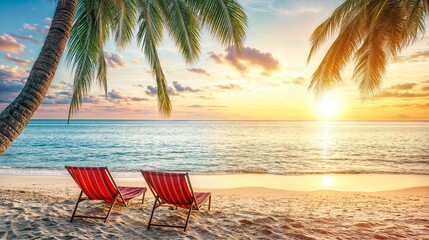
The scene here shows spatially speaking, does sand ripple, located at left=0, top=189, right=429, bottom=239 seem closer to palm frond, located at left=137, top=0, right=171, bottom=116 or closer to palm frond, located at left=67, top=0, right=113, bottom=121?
palm frond, located at left=67, top=0, right=113, bottom=121

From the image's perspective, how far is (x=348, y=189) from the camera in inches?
363

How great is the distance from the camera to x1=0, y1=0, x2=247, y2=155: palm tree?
10.7 feet

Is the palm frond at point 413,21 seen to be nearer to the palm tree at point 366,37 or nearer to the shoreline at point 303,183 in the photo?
the palm tree at point 366,37

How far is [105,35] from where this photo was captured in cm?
674

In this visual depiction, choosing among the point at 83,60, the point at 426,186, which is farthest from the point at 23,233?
the point at 426,186

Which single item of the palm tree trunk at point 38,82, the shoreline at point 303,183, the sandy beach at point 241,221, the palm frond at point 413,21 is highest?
the palm frond at point 413,21

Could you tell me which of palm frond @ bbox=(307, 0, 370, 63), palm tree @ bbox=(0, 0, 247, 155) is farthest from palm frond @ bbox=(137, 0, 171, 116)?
palm frond @ bbox=(307, 0, 370, 63)

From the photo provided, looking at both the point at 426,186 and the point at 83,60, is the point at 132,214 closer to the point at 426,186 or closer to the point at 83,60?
the point at 83,60

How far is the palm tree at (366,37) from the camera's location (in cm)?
591

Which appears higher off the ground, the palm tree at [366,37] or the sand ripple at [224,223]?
the palm tree at [366,37]

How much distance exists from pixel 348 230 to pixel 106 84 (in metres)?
5.57

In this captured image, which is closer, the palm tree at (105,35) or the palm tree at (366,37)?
the palm tree at (105,35)

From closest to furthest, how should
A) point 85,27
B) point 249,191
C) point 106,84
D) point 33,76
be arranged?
point 33,76
point 85,27
point 106,84
point 249,191

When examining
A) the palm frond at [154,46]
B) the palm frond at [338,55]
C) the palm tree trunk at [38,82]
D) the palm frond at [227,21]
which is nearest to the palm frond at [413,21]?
the palm frond at [338,55]
